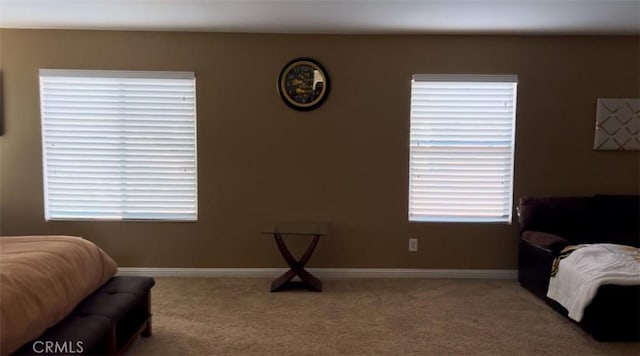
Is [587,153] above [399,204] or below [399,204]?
above

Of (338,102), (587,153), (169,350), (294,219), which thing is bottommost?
(169,350)

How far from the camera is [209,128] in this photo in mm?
3689

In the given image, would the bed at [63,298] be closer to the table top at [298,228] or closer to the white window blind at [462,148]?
the table top at [298,228]

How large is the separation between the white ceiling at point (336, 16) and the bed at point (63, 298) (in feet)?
6.27

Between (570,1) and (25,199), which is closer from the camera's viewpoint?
(570,1)

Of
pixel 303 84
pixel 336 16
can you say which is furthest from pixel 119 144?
pixel 336 16

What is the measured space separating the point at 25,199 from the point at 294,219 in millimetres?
2555

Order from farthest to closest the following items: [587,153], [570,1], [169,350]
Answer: [587,153] → [570,1] → [169,350]

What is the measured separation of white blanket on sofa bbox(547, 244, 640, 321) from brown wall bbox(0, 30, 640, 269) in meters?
0.88

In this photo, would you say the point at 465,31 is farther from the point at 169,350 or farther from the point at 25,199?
the point at 25,199

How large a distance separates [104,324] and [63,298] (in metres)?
0.23

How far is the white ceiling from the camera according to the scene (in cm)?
295

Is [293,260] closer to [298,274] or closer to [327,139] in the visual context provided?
[298,274]

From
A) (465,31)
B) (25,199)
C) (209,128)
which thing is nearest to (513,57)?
(465,31)
